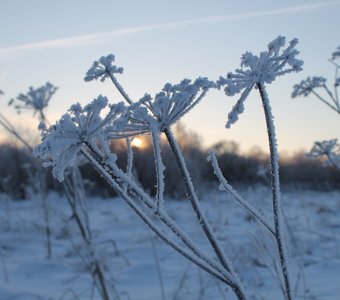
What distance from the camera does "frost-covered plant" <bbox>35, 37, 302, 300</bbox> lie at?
3.42 ft

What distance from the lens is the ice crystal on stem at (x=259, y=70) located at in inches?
44.4

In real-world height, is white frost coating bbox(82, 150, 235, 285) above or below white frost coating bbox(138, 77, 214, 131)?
below

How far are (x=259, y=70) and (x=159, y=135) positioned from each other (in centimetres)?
28

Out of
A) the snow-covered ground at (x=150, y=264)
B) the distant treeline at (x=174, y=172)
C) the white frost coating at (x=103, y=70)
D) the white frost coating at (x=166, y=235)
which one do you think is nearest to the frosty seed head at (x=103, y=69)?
the white frost coating at (x=103, y=70)

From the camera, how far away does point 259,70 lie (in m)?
1.14

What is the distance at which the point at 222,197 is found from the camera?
18.8 meters

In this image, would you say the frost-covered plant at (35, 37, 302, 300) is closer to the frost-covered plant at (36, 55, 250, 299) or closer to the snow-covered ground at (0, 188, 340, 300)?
the frost-covered plant at (36, 55, 250, 299)

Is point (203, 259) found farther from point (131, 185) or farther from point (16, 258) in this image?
point (16, 258)

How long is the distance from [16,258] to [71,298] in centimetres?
349

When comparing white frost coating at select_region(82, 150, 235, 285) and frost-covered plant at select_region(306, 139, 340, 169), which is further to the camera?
frost-covered plant at select_region(306, 139, 340, 169)

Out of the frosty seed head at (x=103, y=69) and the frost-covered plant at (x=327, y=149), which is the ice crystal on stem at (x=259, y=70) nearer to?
the frosty seed head at (x=103, y=69)

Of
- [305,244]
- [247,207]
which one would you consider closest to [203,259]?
[247,207]

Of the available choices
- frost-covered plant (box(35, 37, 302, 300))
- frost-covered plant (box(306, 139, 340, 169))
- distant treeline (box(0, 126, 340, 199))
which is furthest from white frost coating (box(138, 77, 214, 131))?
distant treeline (box(0, 126, 340, 199))

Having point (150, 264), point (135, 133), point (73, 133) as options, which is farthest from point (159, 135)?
point (150, 264)
